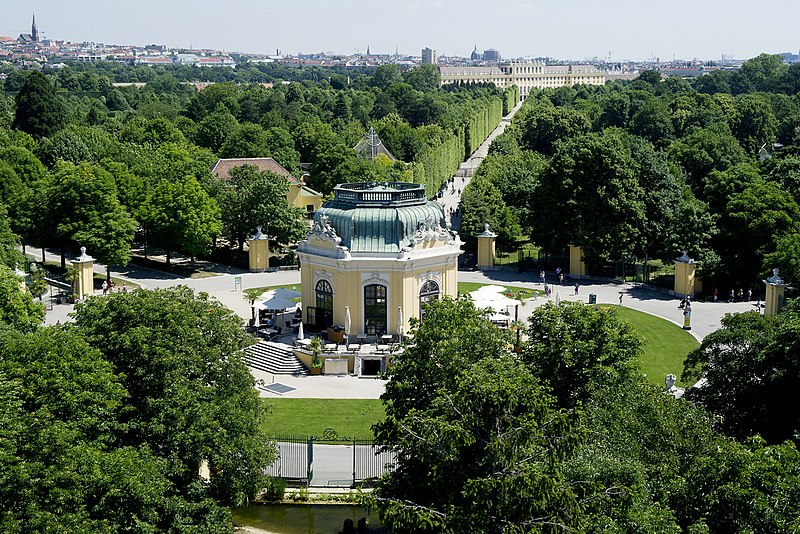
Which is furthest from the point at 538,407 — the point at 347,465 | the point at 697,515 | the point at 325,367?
the point at 325,367

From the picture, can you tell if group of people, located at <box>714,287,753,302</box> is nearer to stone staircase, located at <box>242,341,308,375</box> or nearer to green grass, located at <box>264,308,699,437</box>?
green grass, located at <box>264,308,699,437</box>

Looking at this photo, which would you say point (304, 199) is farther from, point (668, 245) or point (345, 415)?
point (345, 415)

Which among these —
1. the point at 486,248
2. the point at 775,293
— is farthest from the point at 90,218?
the point at 775,293

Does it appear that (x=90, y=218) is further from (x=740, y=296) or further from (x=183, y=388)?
(x=740, y=296)

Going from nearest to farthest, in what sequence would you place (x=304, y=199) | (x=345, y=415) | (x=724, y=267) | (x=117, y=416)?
1. (x=117, y=416)
2. (x=345, y=415)
3. (x=724, y=267)
4. (x=304, y=199)

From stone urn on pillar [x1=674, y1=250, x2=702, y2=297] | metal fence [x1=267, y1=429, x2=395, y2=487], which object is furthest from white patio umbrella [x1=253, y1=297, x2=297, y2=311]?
stone urn on pillar [x1=674, y1=250, x2=702, y2=297]
